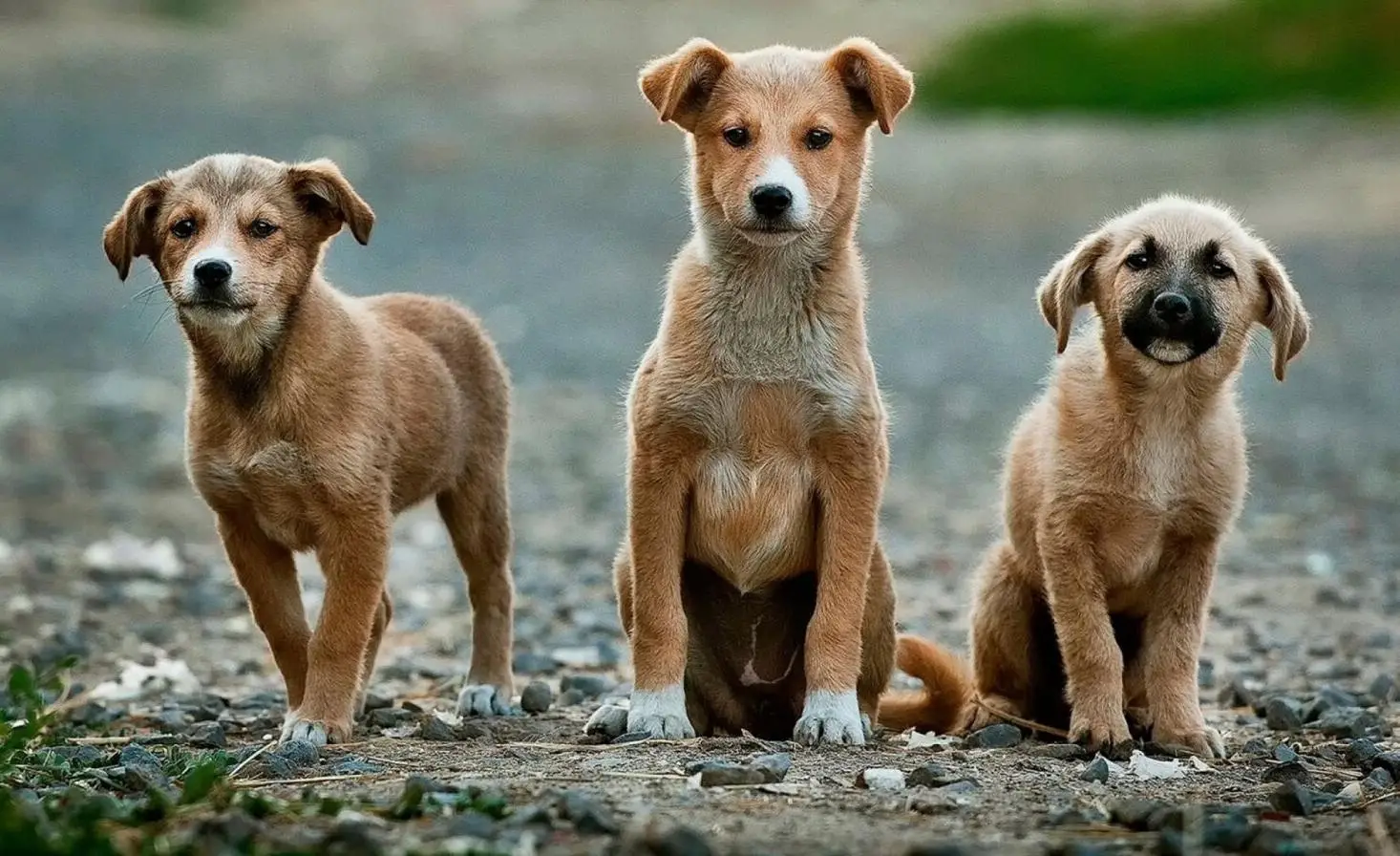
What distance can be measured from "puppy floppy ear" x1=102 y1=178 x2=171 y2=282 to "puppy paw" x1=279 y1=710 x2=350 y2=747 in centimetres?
157

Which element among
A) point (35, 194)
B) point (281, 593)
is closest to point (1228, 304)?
point (281, 593)

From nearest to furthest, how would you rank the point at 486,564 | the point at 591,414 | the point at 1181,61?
1. the point at 486,564
2. the point at 591,414
3. the point at 1181,61

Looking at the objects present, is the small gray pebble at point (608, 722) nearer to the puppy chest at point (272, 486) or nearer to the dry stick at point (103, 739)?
the puppy chest at point (272, 486)

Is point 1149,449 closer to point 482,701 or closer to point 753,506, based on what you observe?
point 753,506

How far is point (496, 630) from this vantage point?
23.9 feet

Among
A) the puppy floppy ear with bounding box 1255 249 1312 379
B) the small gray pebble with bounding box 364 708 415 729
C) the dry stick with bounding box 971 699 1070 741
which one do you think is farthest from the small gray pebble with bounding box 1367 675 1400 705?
the small gray pebble with bounding box 364 708 415 729

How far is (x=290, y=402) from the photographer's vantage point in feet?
20.6

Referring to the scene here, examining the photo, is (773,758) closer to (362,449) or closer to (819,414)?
(819,414)

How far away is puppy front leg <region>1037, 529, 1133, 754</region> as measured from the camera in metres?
6.18

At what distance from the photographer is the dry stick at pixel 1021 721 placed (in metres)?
6.54

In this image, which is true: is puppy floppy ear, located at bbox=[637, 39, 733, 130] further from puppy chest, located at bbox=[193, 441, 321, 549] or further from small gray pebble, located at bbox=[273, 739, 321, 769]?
small gray pebble, located at bbox=[273, 739, 321, 769]

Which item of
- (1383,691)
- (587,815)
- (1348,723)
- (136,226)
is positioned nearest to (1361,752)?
(1348,723)

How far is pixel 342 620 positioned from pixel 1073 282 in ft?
8.52

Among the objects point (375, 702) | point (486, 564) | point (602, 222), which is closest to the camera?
point (375, 702)
